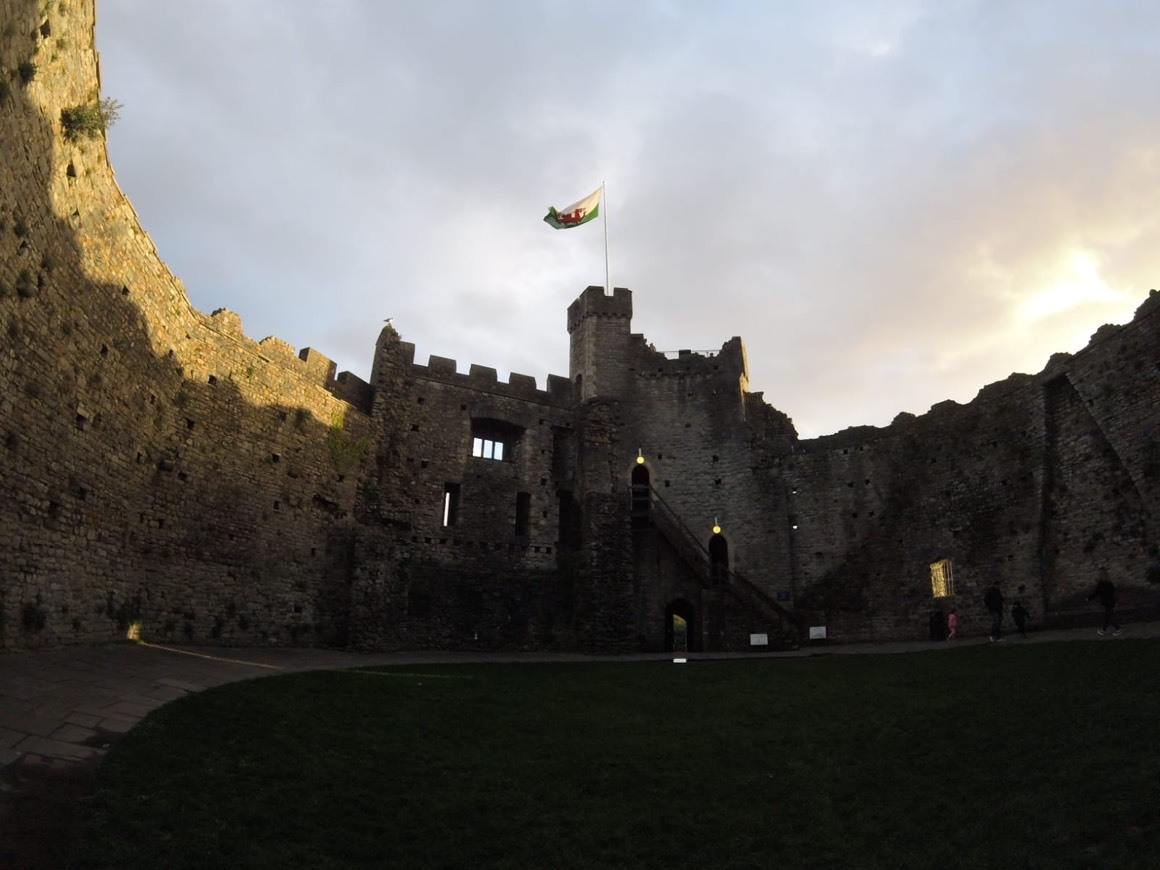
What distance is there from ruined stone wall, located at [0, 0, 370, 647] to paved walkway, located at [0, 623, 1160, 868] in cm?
94

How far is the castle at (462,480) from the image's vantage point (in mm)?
12336

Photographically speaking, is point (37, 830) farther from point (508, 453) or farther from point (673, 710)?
point (508, 453)

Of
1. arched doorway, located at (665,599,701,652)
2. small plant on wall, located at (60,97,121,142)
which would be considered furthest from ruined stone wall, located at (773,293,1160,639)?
small plant on wall, located at (60,97,121,142)

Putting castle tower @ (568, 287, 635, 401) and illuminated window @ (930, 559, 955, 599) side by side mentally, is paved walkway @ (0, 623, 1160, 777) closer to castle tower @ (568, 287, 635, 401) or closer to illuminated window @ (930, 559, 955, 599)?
illuminated window @ (930, 559, 955, 599)

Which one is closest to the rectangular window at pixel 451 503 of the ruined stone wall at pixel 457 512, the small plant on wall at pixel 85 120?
the ruined stone wall at pixel 457 512

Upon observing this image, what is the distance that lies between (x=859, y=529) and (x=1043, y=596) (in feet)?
19.9

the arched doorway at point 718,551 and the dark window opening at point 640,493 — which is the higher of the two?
the dark window opening at point 640,493

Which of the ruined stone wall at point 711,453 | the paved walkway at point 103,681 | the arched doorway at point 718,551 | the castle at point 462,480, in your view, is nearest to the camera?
the paved walkway at point 103,681

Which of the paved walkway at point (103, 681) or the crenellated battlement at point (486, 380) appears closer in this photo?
the paved walkway at point (103, 681)

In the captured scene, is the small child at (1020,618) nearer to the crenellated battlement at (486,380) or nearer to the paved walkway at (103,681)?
the paved walkway at (103,681)

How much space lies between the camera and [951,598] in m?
22.7

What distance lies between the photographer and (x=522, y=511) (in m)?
26.7

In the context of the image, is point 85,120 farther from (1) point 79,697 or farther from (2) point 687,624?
(2) point 687,624

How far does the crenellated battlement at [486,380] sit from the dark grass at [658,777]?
1418 centimetres
